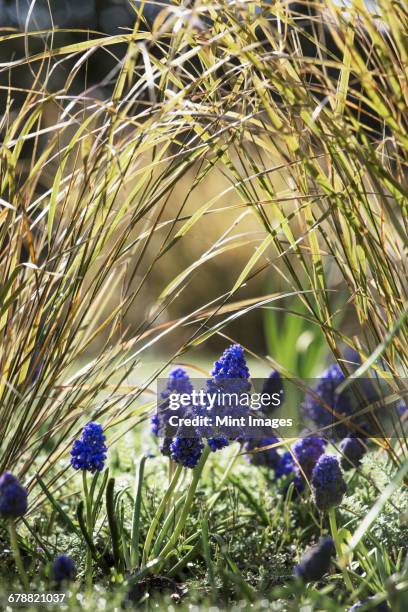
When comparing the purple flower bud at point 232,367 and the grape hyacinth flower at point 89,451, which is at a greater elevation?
the purple flower bud at point 232,367

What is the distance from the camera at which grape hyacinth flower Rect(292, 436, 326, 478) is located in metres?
1.83

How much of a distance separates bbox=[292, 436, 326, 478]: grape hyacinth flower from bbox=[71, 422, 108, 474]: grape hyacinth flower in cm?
58

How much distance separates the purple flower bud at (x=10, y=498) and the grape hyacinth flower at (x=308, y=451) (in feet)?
2.79

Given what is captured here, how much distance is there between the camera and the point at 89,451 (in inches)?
56.1

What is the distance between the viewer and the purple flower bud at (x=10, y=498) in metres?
1.13

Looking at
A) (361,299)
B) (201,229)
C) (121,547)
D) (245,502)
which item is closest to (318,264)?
(361,299)

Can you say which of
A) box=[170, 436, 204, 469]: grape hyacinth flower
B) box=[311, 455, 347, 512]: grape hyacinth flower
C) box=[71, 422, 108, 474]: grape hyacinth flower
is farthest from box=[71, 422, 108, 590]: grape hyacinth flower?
box=[311, 455, 347, 512]: grape hyacinth flower

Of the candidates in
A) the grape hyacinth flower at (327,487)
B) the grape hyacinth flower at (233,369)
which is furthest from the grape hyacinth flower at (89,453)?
the grape hyacinth flower at (327,487)

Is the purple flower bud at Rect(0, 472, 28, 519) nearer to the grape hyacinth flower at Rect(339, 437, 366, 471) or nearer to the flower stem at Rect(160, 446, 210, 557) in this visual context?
the flower stem at Rect(160, 446, 210, 557)

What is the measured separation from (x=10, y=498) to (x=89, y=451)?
30 centimetres

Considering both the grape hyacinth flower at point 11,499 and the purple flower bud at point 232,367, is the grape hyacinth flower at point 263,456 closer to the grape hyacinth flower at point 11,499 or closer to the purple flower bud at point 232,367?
the purple flower bud at point 232,367

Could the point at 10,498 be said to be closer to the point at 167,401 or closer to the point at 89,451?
the point at 89,451

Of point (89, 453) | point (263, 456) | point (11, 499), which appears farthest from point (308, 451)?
point (11, 499)

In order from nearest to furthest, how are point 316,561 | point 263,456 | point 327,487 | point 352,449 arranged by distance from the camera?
point 316,561 < point 327,487 < point 352,449 < point 263,456
